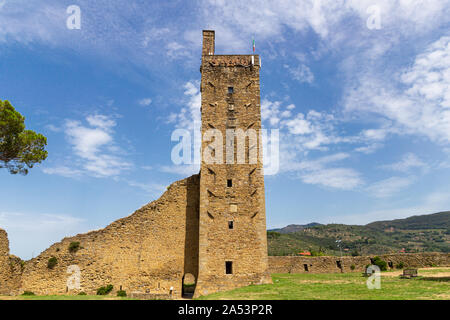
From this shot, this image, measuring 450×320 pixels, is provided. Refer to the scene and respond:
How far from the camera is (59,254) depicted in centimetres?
1847

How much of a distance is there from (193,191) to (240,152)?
4.04 meters

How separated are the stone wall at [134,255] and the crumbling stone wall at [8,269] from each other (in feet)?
0.22

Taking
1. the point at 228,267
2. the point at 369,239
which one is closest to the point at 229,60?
the point at 228,267

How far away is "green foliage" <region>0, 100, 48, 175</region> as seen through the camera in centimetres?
1658

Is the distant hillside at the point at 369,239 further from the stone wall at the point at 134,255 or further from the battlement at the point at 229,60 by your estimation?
the battlement at the point at 229,60

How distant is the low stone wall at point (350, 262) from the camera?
2652 cm

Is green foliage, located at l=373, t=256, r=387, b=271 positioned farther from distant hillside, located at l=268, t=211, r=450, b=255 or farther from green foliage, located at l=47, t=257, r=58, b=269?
green foliage, located at l=47, t=257, r=58, b=269

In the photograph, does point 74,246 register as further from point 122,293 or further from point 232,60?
point 232,60

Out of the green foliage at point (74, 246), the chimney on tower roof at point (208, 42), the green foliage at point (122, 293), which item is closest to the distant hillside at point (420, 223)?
the chimney on tower roof at point (208, 42)

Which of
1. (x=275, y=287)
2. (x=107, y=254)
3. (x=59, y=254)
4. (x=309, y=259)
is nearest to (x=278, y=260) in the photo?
(x=309, y=259)

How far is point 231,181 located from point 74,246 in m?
10.4

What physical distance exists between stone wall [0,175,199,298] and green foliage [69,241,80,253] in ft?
0.55
